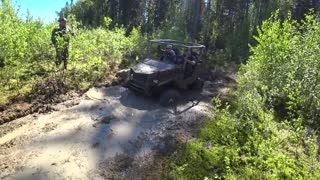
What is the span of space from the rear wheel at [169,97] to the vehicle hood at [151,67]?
27.5 inches

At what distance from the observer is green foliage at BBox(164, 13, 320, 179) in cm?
666

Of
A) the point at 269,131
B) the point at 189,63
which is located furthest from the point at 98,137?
the point at 189,63

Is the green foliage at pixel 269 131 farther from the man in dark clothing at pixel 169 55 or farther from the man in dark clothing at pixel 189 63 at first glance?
the man in dark clothing at pixel 169 55

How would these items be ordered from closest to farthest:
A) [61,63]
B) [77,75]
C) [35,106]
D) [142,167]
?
[142,167] < [35,106] < [77,75] < [61,63]

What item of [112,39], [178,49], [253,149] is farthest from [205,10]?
[253,149]

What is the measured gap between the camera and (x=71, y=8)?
53.4 meters

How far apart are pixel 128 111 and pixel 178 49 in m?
3.63

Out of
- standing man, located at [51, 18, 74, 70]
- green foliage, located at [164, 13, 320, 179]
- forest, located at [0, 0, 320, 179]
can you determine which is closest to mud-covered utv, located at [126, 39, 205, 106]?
forest, located at [0, 0, 320, 179]

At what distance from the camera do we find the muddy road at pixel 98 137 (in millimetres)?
6676

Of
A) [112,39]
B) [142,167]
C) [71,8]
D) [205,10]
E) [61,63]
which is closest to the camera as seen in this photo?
[142,167]

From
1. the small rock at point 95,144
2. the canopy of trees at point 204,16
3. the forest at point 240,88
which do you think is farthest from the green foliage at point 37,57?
the canopy of trees at point 204,16

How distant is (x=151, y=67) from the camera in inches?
421

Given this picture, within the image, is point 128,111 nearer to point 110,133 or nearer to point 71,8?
point 110,133

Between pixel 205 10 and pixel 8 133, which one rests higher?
pixel 205 10
